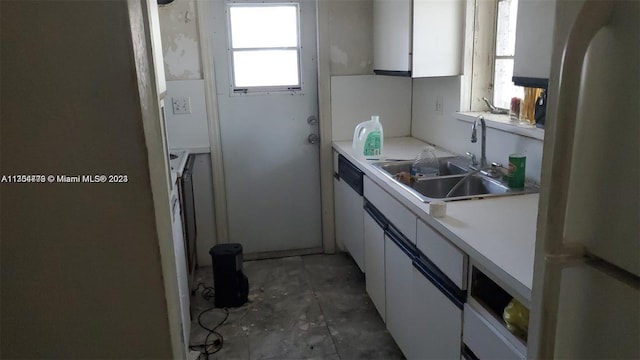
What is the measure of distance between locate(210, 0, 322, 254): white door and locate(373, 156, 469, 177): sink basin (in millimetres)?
980

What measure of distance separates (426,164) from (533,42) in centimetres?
104

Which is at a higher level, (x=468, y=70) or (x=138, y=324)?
(x=468, y=70)

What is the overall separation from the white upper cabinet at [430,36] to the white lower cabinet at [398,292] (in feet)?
3.35

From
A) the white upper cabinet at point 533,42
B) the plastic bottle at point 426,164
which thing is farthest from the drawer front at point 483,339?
the plastic bottle at point 426,164

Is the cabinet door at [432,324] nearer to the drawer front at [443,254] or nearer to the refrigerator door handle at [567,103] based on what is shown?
the drawer front at [443,254]

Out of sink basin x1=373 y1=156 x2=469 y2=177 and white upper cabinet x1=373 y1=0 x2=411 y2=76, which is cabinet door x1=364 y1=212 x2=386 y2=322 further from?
white upper cabinet x1=373 y1=0 x2=411 y2=76

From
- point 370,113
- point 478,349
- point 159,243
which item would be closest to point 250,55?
point 370,113

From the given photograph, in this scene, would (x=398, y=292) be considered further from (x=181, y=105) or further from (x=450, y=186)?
(x=181, y=105)

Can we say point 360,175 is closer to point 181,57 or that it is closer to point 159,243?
point 181,57

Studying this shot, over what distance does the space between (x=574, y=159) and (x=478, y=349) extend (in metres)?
1.05

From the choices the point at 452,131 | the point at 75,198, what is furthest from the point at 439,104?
the point at 75,198

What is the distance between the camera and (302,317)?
280 cm

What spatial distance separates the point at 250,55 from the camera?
3.29m

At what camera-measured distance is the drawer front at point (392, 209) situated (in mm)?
1970
